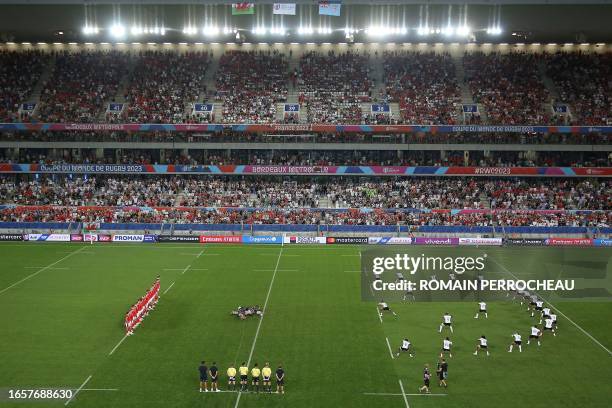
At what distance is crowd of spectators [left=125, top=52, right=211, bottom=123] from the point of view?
60334 mm

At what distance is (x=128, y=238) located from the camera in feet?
164

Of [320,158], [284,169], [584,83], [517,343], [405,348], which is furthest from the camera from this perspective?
[584,83]

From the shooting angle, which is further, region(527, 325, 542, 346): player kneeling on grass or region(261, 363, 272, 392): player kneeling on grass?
region(527, 325, 542, 346): player kneeling on grass

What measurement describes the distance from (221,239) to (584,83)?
135 feet

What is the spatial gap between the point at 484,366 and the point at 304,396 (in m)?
7.56

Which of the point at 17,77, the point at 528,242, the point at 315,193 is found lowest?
the point at 528,242

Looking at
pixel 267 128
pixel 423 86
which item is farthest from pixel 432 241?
pixel 423 86

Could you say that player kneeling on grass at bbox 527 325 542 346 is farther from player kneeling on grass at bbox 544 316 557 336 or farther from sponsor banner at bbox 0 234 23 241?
sponsor banner at bbox 0 234 23 241

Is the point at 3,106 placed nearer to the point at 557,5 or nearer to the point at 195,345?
the point at 195,345

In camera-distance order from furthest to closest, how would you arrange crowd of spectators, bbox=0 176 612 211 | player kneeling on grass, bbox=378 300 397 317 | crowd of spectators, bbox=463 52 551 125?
1. crowd of spectators, bbox=463 52 551 125
2. crowd of spectators, bbox=0 176 612 211
3. player kneeling on grass, bbox=378 300 397 317

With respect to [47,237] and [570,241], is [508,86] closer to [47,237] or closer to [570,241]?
[570,241]

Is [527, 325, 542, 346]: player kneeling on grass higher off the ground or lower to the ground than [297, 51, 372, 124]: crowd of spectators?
lower

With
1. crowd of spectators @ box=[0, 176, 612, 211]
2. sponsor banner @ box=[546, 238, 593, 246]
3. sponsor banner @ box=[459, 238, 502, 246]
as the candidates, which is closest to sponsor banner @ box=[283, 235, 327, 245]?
crowd of spectators @ box=[0, 176, 612, 211]

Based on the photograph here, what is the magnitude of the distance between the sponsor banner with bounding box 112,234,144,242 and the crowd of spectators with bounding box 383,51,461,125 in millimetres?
27255
